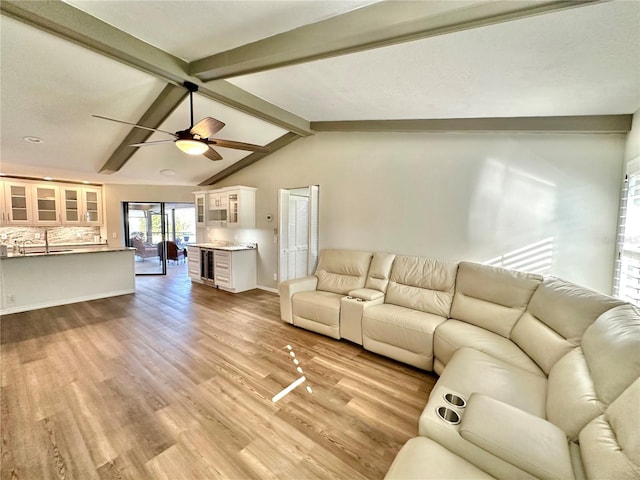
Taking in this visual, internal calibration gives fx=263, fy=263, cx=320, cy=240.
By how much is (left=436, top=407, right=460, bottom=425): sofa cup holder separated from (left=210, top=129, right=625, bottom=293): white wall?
223 cm

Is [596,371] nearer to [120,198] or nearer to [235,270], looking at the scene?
[235,270]

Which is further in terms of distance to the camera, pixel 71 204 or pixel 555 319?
pixel 71 204

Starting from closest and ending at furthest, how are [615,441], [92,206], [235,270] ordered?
[615,441] → [235,270] → [92,206]

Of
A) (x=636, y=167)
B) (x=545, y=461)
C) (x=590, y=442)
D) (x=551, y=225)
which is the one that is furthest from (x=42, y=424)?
(x=636, y=167)

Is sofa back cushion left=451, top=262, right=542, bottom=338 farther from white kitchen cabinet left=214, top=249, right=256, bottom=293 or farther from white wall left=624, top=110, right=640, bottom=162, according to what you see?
white kitchen cabinet left=214, top=249, right=256, bottom=293

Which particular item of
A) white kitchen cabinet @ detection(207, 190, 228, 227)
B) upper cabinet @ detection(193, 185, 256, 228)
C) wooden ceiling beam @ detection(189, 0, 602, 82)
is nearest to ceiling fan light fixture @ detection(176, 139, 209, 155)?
wooden ceiling beam @ detection(189, 0, 602, 82)

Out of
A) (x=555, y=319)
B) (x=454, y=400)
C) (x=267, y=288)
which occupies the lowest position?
(x=267, y=288)

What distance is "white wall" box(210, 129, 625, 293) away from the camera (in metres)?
2.63

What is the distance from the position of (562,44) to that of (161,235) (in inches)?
305

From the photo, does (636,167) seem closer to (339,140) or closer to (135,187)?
(339,140)

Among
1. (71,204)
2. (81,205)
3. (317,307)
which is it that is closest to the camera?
(317,307)

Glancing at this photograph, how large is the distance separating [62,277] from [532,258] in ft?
22.2

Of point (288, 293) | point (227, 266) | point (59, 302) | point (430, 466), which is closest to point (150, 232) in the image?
point (59, 302)

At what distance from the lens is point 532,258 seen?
2885 mm
